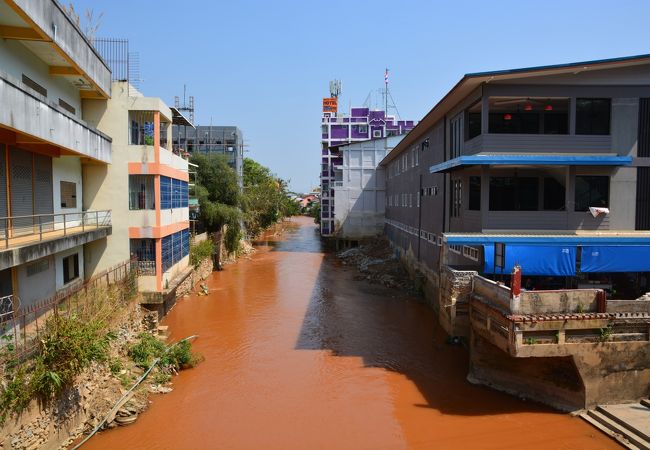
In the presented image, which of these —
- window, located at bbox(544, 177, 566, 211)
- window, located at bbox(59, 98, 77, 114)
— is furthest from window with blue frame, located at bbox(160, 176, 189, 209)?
window, located at bbox(544, 177, 566, 211)

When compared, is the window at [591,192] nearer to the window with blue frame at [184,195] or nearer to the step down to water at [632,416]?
the step down to water at [632,416]

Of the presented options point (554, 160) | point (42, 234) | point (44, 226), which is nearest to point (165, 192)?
point (44, 226)

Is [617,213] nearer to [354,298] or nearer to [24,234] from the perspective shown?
[354,298]

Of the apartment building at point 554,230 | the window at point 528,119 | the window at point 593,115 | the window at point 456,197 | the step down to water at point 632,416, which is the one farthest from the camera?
the window at point 456,197

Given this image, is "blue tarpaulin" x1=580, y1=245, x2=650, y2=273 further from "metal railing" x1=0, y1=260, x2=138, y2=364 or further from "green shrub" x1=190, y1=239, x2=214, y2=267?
"green shrub" x1=190, y1=239, x2=214, y2=267

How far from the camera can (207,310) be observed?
823 inches

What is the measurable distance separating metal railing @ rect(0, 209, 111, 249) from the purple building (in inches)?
1523

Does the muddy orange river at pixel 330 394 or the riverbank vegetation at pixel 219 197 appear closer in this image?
the muddy orange river at pixel 330 394

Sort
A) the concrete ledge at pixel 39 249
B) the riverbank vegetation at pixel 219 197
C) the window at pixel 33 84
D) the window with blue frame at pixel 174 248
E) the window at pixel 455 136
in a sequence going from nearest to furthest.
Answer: the concrete ledge at pixel 39 249 → the window at pixel 33 84 → the window at pixel 455 136 → the window with blue frame at pixel 174 248 → the riverbank vegetation at pixel 219 197

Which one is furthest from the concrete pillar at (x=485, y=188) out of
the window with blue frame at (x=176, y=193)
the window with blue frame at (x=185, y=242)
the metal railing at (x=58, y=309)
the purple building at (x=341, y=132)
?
the purple building at (x=341, y=132)

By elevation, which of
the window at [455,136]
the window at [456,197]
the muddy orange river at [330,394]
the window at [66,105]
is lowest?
the muddy orange river at [330,394]

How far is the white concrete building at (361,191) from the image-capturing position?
140 ft

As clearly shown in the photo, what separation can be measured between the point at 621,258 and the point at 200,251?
20.0 meters

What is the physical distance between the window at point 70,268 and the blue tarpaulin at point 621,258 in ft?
54.2
